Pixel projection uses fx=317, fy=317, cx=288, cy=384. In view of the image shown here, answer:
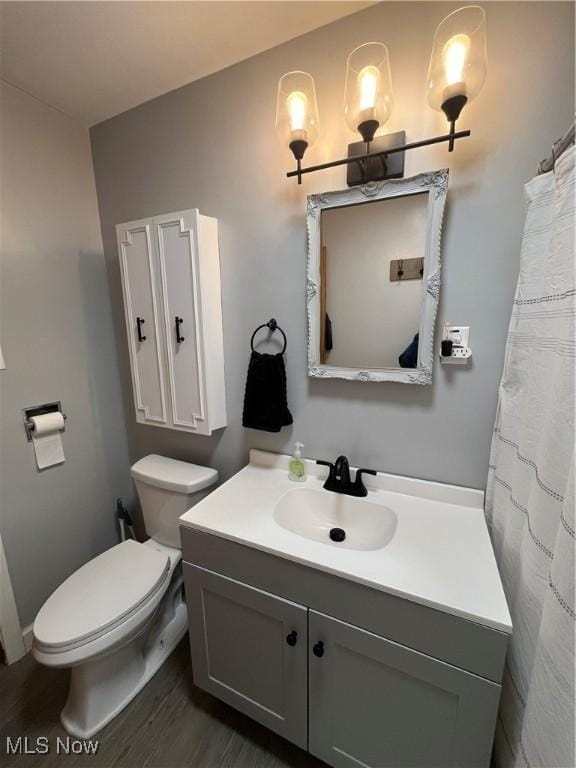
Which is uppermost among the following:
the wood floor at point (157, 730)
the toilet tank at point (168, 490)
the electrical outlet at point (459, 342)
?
the electrical outlet at point (459, 342)

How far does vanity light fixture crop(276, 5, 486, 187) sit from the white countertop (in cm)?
106

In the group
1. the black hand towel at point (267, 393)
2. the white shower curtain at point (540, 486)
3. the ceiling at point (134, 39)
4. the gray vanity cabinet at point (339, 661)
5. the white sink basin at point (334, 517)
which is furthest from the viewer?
the black hand towel at point (267, 393)

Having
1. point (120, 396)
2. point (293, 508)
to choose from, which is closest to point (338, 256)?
point (293, 508)

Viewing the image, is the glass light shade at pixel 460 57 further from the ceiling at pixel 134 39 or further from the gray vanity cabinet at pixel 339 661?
the gray vanity cabinet at pixel 339 661

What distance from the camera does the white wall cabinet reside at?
127 centimetres

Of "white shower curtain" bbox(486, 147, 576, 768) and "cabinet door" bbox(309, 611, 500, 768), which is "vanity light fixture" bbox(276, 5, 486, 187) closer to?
"white shower curtain" bbox(486, 147, 576, 768)

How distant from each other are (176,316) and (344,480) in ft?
3.13

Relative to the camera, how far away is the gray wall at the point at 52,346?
51.8 inches

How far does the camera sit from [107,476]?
5.74ft

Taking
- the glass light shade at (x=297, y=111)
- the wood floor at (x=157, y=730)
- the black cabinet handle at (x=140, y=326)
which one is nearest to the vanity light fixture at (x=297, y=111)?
the glass light shade at (x=297, y=111)

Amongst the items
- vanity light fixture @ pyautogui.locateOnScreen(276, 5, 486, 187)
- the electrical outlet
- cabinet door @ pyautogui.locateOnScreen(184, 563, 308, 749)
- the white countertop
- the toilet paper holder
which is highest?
vanity light fixture @ pyautogui.locateOnScreen(276, 5, 486, 187)

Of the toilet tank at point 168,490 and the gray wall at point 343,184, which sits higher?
the gray wall at point 343,184

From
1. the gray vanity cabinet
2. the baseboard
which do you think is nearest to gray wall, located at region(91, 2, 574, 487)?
the gray vanity cabinet

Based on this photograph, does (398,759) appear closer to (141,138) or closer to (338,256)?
(338,256)
